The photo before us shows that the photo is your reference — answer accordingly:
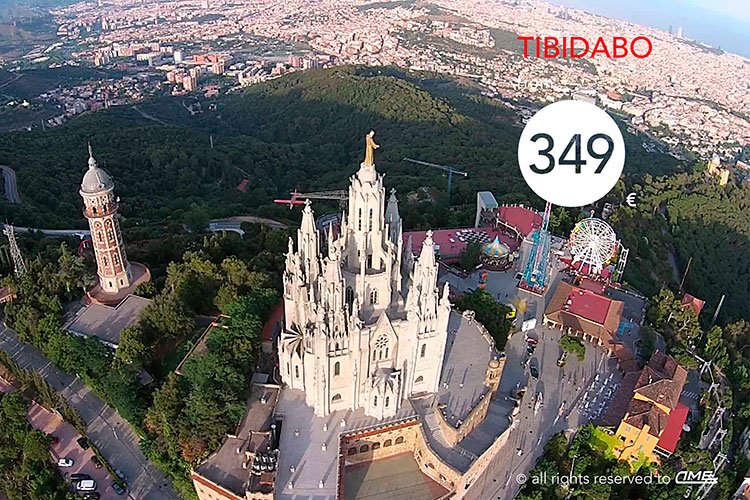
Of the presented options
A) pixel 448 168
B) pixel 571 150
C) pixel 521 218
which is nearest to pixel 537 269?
pixel 521 218

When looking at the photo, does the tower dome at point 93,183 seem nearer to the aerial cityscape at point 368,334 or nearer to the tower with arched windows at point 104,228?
the tower with arched windows at point 104,228

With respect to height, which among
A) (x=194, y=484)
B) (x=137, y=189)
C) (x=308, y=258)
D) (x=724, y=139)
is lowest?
(x=724, y=139)

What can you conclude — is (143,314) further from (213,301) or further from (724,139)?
(724,139)

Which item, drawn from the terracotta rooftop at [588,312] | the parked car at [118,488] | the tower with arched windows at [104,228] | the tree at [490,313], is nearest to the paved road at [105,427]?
the parked car at [118,488]

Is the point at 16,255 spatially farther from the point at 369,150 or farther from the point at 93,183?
the point at 369,150

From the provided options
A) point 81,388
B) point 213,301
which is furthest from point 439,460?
point 81,388

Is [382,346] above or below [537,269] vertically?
above
